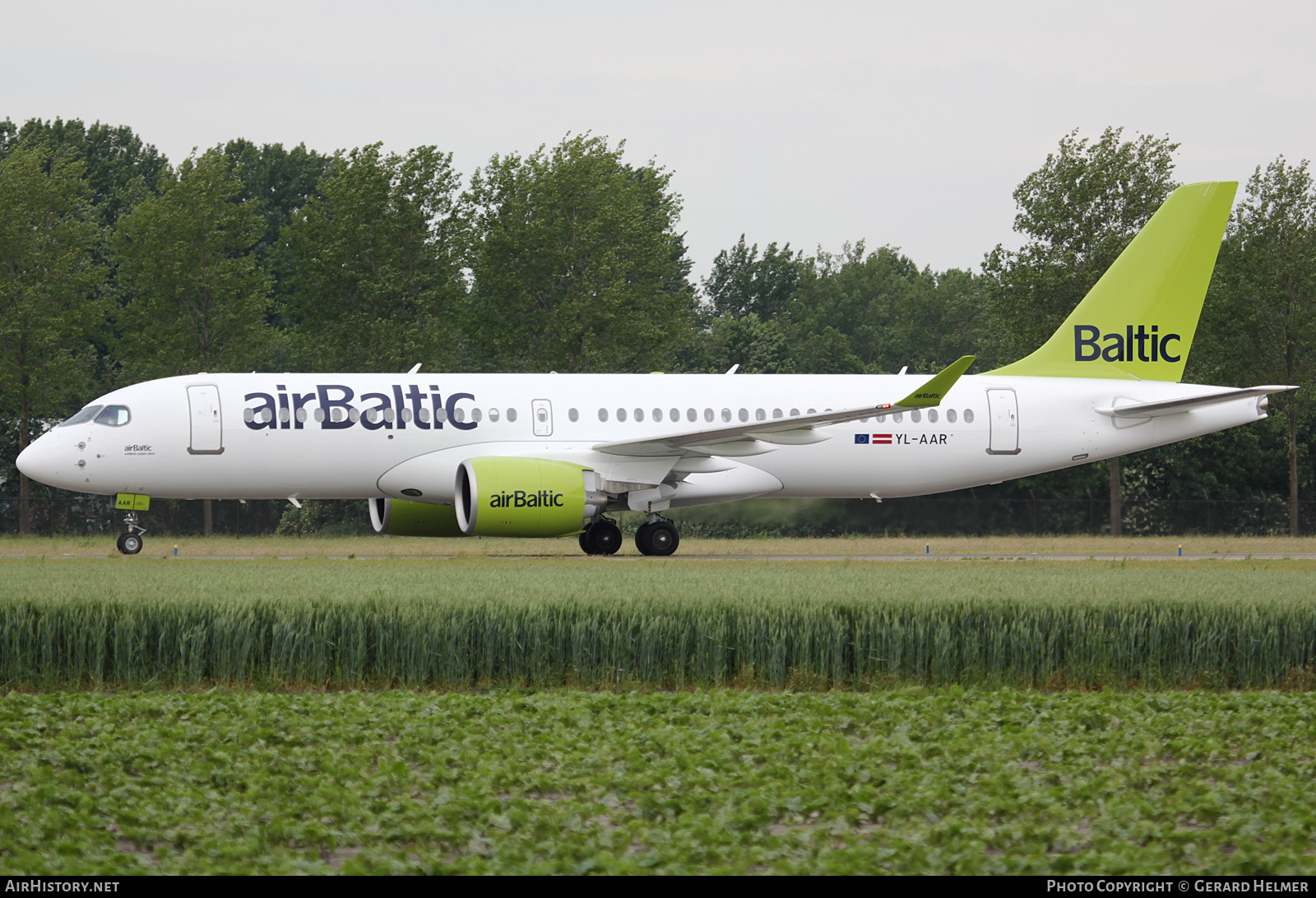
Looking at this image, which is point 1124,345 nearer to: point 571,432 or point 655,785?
point 571,432

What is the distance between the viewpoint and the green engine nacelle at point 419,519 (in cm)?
2439

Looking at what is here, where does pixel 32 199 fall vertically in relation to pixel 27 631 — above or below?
above

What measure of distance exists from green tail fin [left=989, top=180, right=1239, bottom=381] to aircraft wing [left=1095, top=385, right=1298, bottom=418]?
1062mm

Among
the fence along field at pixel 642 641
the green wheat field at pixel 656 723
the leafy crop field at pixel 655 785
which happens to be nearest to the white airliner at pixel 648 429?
the green wheat field at pixel 656 723

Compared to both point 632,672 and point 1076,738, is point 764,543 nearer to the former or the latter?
point 632,672

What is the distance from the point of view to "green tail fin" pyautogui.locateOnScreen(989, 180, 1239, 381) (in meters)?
26.9

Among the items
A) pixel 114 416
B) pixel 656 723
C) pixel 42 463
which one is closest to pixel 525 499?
pixel 114 416

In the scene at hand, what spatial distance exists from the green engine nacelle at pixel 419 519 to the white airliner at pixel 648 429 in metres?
0.03

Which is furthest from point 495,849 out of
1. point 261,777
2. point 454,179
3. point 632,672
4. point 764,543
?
point 454,179

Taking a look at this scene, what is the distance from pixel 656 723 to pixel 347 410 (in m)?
14.8

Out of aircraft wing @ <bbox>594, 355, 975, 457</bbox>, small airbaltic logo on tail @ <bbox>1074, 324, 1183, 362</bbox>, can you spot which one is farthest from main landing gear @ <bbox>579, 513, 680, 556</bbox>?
small airbaltic logo on tail @ <bbox>1074, 324, 1183, 362</bbox>

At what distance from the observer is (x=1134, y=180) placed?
3781 centimetres

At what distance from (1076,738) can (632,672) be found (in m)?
4.35

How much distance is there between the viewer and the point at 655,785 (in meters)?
7.59
